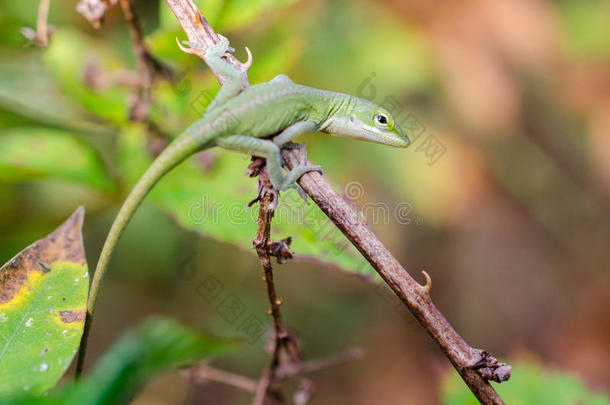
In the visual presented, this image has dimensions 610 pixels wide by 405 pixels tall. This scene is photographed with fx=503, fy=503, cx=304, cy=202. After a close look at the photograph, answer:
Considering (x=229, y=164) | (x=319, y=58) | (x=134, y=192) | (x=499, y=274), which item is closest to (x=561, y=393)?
(x=229, y=164)

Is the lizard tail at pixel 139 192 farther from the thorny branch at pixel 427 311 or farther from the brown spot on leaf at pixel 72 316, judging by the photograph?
the thorny branch at pixel 427 311

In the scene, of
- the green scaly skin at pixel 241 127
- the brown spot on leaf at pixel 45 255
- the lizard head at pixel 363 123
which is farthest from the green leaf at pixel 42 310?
the lizard head at pixel 363 123

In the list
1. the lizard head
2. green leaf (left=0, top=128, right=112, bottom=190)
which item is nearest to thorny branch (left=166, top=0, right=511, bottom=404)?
the lizard head

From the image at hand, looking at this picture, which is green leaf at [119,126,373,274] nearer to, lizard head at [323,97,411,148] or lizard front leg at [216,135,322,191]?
lizard front leg at [216,135,322,191]

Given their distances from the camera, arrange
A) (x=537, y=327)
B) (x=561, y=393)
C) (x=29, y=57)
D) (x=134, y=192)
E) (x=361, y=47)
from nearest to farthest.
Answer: (x=134, y=192) → (x=561, y=393) → (x=29, y=57) → (x=361, y=47) → (x=537, y=327)

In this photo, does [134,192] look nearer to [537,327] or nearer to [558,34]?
[537,327]

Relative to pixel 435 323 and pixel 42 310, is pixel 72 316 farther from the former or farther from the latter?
pixel 435 323

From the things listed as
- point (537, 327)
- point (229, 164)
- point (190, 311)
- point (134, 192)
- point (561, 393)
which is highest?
point (537, 327)
